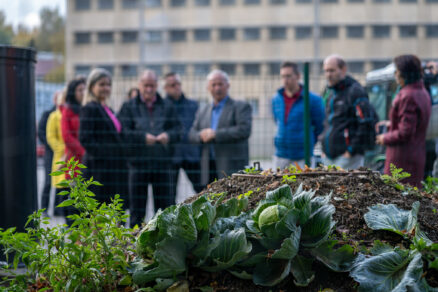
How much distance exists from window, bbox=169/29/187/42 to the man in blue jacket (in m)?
57.3

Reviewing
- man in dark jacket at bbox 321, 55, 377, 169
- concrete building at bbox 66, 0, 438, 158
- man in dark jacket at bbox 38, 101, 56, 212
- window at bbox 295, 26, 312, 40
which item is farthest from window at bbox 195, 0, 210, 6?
man in dark jacket at bbox 321, 55, 377, 169

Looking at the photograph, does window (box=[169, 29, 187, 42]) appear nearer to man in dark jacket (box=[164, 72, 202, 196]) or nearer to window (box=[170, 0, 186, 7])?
window (box=[170, 0, 186, 7])

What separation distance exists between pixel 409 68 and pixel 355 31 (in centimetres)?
5851

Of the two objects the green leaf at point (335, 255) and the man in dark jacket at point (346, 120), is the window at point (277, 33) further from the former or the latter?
the green leaf at point (335, 255)

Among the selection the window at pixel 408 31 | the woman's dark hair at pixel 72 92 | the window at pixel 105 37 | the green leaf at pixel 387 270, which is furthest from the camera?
the window at pixel 105 37

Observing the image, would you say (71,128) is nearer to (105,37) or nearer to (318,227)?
(318,227)

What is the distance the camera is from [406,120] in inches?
244

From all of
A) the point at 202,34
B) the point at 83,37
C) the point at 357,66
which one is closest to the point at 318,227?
the point at 357,66

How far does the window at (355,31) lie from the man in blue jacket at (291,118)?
57.6 metres

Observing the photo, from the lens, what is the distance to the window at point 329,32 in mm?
62250

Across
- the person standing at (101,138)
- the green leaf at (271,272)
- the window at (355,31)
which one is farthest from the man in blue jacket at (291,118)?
the window at (355,31)

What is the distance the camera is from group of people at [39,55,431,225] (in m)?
6.78

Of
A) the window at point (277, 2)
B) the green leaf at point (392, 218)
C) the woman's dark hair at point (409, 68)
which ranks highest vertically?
the window at point (277, 2)

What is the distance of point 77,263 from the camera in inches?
Result: 99.1
